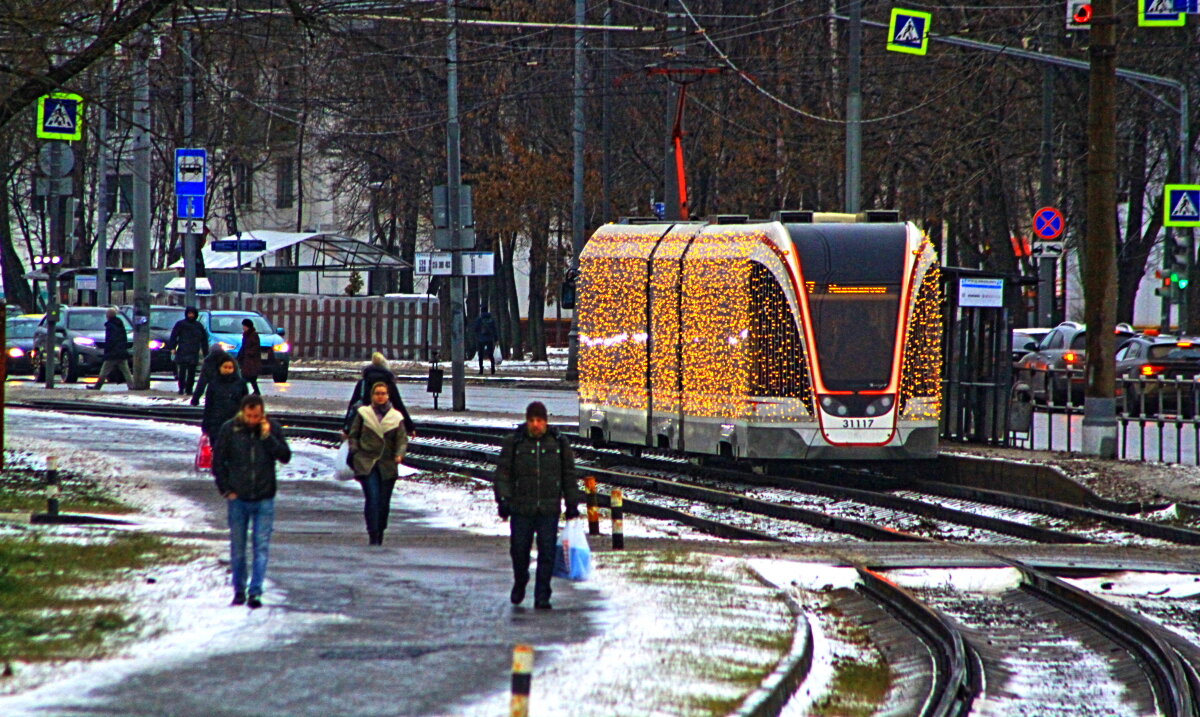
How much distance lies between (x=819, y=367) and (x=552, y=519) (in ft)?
30.8

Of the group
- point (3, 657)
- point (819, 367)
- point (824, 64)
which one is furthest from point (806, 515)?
point (824, 64)

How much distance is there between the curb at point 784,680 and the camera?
9.27m

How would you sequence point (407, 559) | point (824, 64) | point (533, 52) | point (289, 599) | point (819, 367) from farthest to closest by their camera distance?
1. point (533, 52)
2. point (824, 64)
3. point (819, 367)
4. point (407, 559)
5. point (289, 599)

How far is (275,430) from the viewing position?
42.2ft

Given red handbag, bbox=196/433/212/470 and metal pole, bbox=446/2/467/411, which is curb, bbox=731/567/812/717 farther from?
metal pole, bbox=446/2/467/411

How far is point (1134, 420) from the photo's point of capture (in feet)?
81.7

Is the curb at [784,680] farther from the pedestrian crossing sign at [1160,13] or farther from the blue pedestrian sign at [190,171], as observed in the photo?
the blue pedestrian sign at [190,171]

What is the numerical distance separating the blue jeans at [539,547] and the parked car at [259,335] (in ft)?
108

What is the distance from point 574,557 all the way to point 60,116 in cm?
1377

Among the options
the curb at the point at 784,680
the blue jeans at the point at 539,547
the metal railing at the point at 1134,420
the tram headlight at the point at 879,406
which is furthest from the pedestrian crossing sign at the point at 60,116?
the metal railing at the point at 1134,420

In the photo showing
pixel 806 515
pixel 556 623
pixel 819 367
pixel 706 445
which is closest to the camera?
pixel 556 623

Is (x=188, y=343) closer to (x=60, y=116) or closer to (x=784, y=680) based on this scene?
(x=60, y=116)

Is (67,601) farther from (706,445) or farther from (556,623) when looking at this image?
(706,445)

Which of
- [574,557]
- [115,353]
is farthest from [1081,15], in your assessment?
[115,353]
